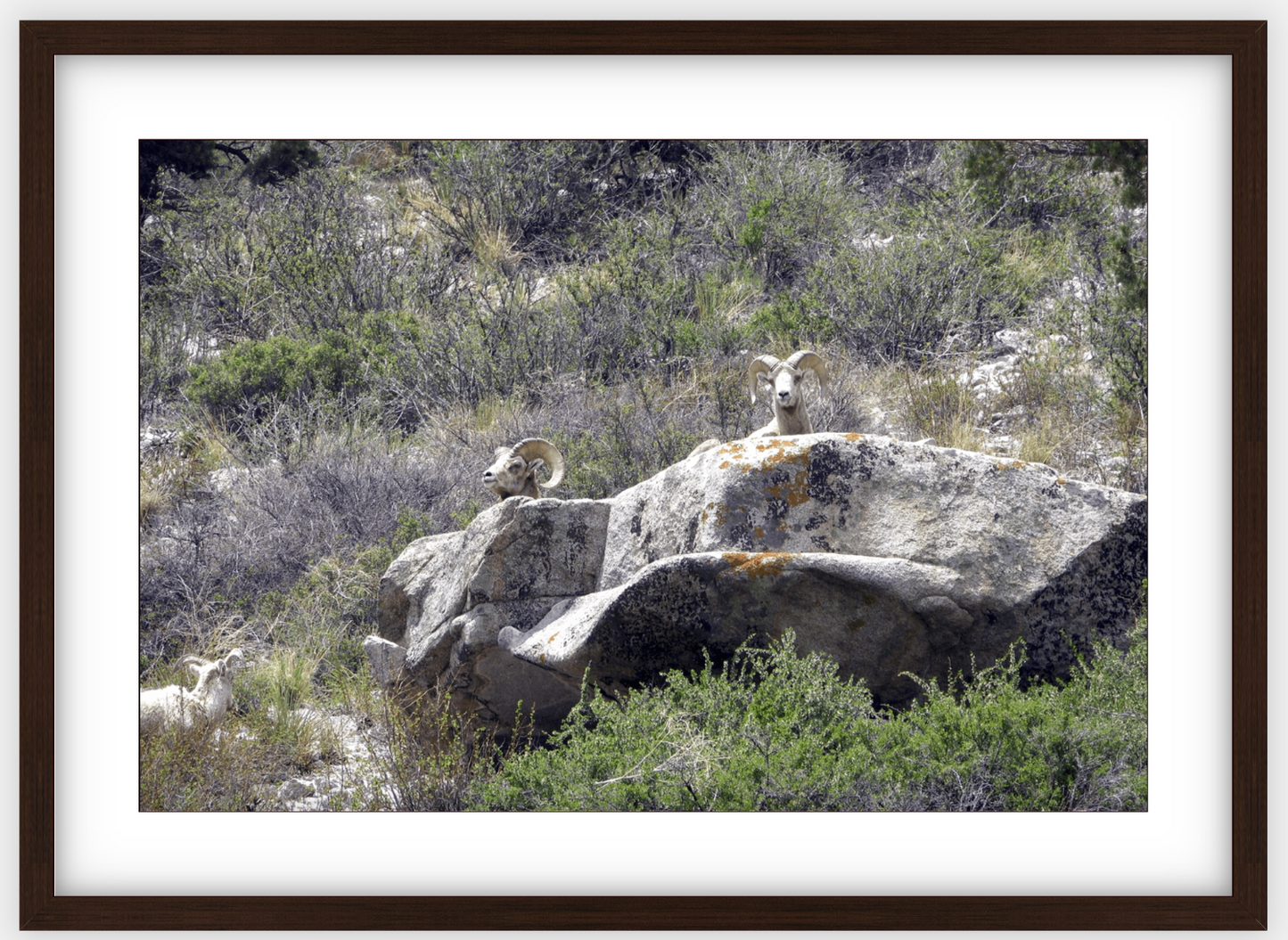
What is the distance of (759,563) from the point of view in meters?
5.24

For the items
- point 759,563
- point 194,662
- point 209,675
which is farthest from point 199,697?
point 759,563

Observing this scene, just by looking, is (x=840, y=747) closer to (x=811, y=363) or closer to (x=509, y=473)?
(x=509, y=473)

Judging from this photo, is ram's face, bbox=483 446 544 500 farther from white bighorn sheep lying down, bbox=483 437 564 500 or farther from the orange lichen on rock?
the orange lichen on rock

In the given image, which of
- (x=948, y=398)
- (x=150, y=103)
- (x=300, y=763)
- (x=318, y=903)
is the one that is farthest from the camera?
(x=948, y=398)

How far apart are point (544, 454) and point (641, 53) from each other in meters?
2.95

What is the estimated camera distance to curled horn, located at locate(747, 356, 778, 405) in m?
7.37

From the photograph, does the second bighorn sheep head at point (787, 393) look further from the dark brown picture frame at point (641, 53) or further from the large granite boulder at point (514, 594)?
the dark brown picture frame at point (641, 53)

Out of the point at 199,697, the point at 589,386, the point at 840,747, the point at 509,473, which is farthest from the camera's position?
the point at 589,386

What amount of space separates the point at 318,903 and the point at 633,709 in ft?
5.45

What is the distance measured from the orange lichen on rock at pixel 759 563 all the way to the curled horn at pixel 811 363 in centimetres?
227
